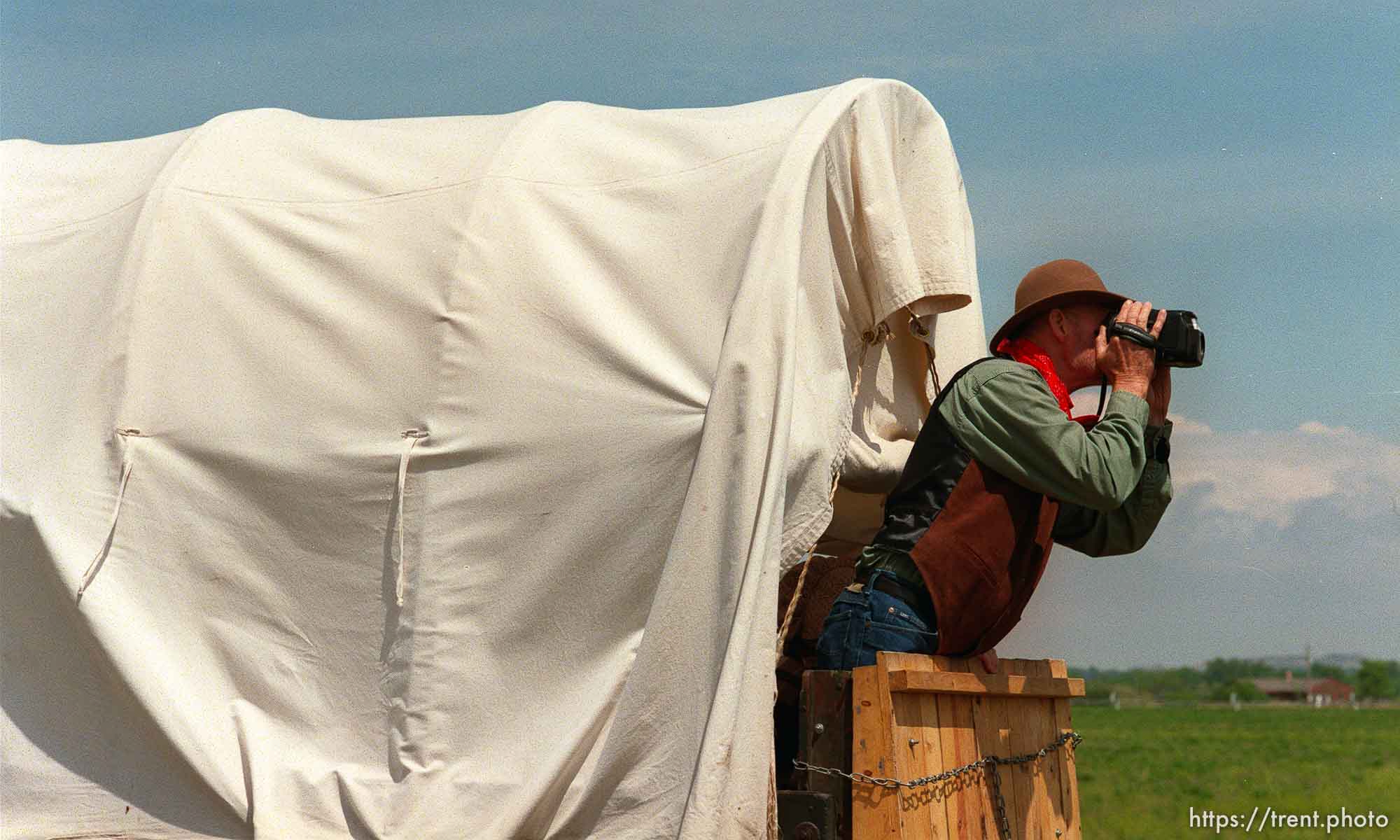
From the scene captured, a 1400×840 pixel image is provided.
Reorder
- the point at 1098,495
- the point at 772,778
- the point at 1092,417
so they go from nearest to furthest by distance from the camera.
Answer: the point at 772,778, the point at 1098,495, the point at 1092,417

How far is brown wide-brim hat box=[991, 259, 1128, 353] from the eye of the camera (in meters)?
3.90

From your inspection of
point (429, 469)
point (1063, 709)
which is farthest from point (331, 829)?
point (1063, 709)

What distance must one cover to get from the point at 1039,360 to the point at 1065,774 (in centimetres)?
118

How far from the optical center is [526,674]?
11.7 feet

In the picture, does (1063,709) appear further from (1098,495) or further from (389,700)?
(389,700)

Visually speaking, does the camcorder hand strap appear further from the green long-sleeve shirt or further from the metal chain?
the metal chain

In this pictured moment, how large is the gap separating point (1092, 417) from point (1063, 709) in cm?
93

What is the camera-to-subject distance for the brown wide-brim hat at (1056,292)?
3904mm

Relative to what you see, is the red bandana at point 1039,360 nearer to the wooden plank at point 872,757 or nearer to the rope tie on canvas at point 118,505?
the wooden plank at point 872,757

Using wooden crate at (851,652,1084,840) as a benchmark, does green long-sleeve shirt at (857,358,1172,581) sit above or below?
above

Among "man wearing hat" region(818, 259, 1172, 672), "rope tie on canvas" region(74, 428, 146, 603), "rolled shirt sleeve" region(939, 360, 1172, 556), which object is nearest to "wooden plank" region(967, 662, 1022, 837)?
"man wearing hat" region(818, 259, 1172, 672)

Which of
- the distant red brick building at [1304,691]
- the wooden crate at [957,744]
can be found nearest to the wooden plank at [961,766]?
the wooden crate at [957,744]

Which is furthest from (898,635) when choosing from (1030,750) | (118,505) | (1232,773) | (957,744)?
(1232,773)

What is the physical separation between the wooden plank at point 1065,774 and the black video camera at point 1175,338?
0.95 meters
